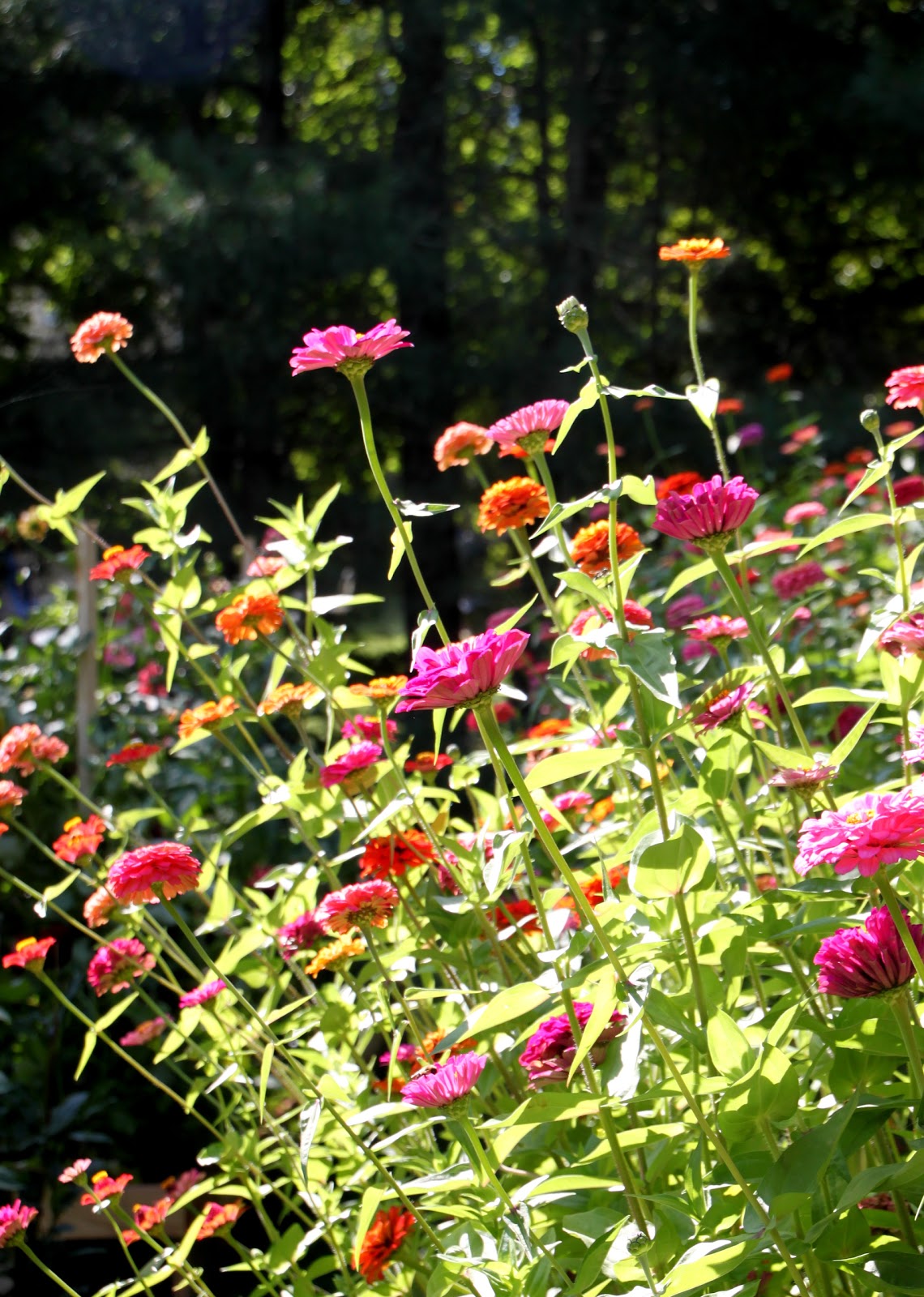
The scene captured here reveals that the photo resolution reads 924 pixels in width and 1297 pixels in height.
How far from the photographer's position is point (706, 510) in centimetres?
89

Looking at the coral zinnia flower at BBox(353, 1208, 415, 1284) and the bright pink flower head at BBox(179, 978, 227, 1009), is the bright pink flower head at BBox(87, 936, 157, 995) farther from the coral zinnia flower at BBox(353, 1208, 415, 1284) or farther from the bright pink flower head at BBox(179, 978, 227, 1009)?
the coral zinnia flower at BBox(353, 1208, 415, 1284)

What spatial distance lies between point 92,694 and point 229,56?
18.6 ft

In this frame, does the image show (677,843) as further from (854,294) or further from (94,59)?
(854,294)

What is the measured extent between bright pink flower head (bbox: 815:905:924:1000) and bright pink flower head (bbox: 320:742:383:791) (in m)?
0.63

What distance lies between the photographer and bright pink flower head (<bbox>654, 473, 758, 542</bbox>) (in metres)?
0.89

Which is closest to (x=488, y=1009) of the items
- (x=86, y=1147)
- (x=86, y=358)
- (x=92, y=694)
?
(x=86, y=358)

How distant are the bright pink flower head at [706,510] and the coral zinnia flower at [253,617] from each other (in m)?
0.70

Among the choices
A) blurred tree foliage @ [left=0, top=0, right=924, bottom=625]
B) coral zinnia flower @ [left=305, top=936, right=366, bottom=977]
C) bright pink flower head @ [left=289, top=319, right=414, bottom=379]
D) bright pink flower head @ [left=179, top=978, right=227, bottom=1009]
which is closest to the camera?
bright pink flower head @ [left=289, top=319, right=414, bottom=379]

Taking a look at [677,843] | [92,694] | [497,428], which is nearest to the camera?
[677,843]

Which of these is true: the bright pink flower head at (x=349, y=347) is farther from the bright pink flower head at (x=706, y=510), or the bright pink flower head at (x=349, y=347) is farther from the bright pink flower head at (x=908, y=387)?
the bright pink flower head at (x=908, y=387)

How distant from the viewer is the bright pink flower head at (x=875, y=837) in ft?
2.31

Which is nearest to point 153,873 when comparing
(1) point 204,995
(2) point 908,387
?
(1) point 204,995

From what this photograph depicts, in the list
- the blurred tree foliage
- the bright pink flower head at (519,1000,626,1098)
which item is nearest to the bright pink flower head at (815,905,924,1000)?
the bright pink flower head at (519,1000,626,1098)

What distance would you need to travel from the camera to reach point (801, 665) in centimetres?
117
